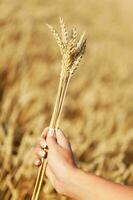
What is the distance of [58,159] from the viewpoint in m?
1.21

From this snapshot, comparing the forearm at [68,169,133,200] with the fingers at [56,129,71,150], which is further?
the fingers at [56,129,71,150]

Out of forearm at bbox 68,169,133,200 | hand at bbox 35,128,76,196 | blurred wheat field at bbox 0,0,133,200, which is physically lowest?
forearm at bbox 68,169,133,200

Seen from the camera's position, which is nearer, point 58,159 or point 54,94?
point 58,159

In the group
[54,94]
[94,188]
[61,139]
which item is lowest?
[94,188]

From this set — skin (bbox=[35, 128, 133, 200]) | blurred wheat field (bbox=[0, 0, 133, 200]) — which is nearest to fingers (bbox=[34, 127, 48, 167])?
skin (bbox=[35, 128, 133, 200])

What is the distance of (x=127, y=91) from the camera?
2.74 m

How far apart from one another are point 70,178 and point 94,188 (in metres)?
0.05

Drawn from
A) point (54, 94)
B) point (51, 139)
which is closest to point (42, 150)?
point (51, 139)

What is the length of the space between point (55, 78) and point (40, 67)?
2.5 inches

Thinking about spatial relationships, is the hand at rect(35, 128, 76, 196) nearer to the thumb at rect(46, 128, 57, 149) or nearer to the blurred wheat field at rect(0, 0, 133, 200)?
the thumb at rect(46, 128, 57, 149)

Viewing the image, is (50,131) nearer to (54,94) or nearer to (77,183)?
(77,183)

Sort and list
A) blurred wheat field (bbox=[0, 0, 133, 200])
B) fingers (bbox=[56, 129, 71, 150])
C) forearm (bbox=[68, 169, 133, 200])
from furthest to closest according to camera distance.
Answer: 1. blurred wheat field (bbox=[0, 0, 133, 200])
2. fingers (bbox=[56, 129, 71, 150])
3. forearm (bbox=[68, 169, 133, 200])

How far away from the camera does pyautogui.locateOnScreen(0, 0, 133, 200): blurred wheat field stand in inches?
75.8

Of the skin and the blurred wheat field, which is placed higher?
the blurred wheat field
